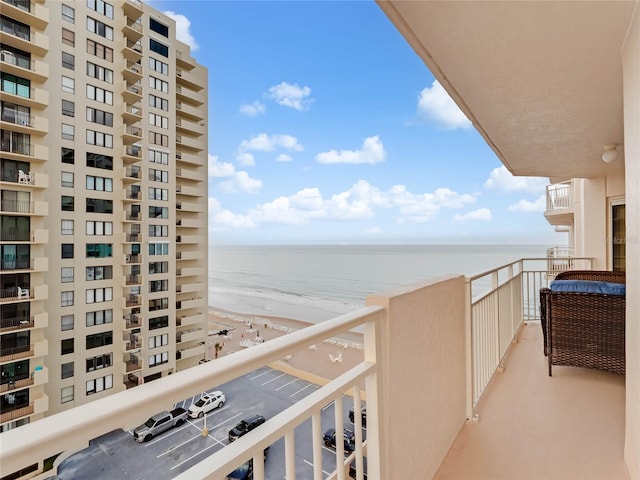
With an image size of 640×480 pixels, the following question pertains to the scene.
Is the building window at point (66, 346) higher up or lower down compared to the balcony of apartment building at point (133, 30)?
lower down

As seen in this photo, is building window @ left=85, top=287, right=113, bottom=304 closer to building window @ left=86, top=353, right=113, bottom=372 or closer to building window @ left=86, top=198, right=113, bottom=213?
building window @ left=86, top=353, right=113, bottom=372

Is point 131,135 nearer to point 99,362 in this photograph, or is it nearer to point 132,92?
point 132,92

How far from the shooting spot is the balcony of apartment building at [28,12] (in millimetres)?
6746

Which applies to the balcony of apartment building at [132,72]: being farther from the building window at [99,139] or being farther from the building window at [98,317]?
the building window at [98,317]

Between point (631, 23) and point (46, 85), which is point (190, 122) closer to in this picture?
point (46, 85)

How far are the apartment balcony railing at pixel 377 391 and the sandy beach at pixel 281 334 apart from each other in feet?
16.8

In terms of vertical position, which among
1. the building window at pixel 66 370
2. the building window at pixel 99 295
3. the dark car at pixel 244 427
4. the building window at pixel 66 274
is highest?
the dark car at pixel 244 427

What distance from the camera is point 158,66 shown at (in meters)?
10.5

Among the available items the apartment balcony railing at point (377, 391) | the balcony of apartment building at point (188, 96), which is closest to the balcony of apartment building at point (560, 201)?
the apartment balcony railing at point (377, 391)

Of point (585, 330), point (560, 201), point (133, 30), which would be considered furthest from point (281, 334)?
point (585, 330)

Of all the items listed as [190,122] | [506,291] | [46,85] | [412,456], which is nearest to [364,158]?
[190,122]

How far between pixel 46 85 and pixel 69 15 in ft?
7.30

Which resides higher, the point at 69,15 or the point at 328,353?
the point at 69,15

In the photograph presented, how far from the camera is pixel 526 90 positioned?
2.17 m
